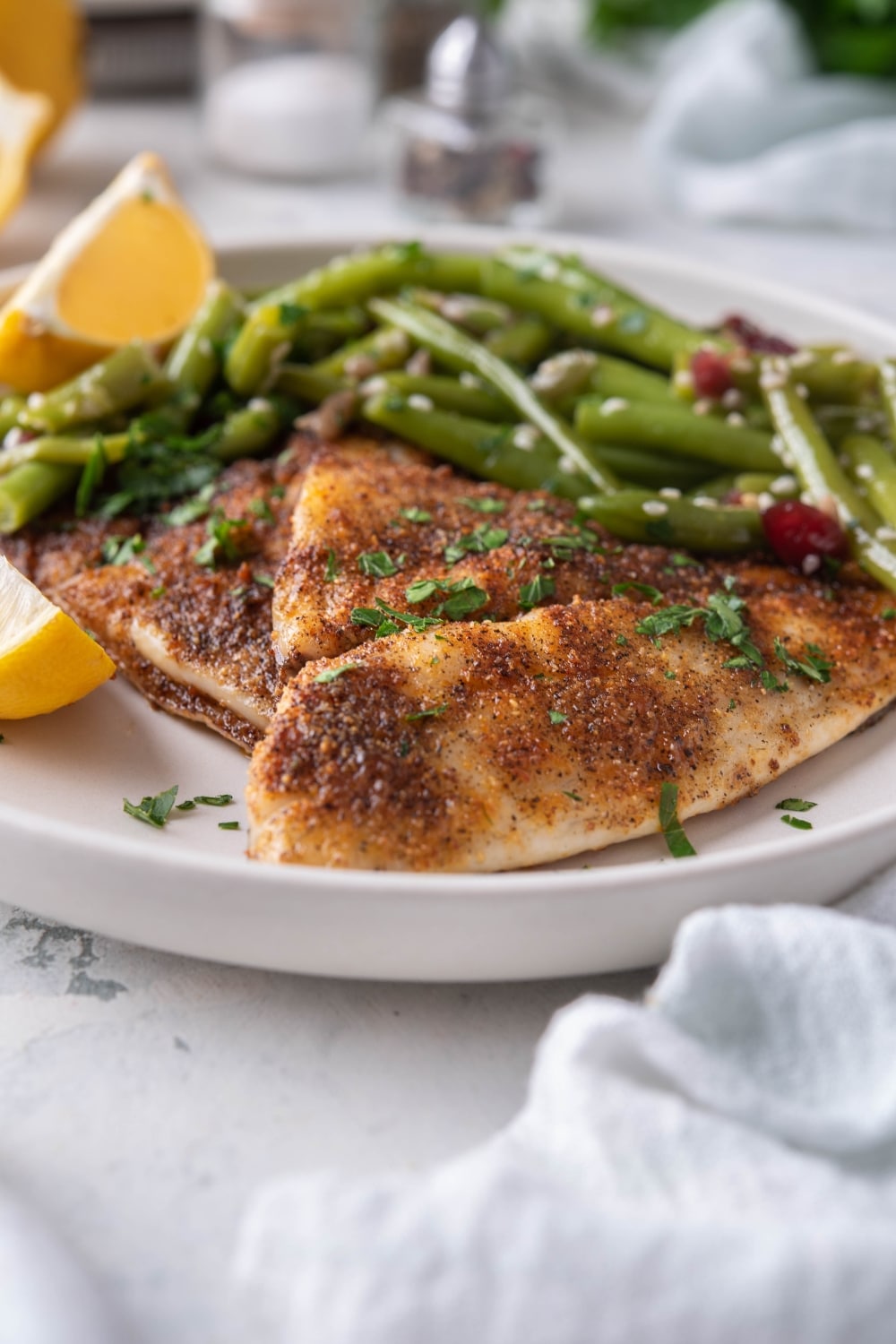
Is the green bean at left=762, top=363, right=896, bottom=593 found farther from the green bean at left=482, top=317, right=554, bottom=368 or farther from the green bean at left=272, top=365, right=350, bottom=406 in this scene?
the green bean at left=272, top=365, right=350, bottom=406

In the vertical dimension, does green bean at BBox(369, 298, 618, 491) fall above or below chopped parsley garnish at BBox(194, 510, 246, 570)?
above

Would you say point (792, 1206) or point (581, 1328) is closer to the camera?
point (581, 1328)

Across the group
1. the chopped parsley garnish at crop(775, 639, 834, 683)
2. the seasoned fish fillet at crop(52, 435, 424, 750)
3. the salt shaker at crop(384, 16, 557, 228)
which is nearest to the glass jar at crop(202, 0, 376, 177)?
the salt shaker at crop(384, 16, 557, 228)

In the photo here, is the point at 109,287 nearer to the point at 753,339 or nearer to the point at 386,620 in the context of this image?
the point at 386,620

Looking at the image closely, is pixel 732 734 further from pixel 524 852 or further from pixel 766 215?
pixel 766 215

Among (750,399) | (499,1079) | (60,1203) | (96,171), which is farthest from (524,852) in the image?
(96,171)

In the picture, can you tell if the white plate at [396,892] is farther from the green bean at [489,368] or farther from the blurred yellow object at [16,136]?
the blurred yellow object at [16,136]
